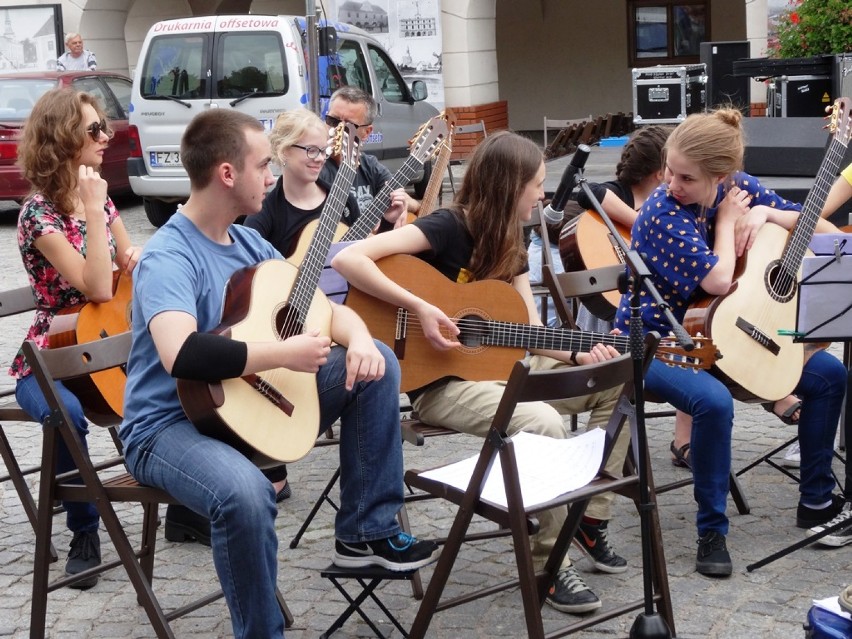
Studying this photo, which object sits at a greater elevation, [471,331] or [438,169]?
[438,169]

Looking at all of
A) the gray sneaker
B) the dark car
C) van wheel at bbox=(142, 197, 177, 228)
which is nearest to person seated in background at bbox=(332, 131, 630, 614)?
the gray sneaker

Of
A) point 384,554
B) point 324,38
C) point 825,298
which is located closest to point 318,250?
point 384,554

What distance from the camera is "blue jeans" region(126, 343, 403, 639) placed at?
9.29ft

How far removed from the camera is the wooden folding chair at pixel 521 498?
2953mm

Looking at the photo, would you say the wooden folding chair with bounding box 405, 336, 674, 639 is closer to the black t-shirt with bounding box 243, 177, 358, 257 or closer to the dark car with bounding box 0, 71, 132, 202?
the black t-shirt with bounding box 243, 177, 358, 257

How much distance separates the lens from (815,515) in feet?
13.5

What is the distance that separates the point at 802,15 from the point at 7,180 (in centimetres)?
824

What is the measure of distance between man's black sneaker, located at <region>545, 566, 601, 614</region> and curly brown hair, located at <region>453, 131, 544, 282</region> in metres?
1.01

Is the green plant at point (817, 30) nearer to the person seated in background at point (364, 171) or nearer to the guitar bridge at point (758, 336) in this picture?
the person seated in background at point (364, 171)

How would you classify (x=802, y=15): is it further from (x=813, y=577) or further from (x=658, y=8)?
(x=658, y=8)

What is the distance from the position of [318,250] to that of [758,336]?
5.10 ft

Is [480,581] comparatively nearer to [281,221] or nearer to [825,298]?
[825,298]

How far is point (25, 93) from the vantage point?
13.0m

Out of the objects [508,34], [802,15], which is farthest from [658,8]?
[802,15]
